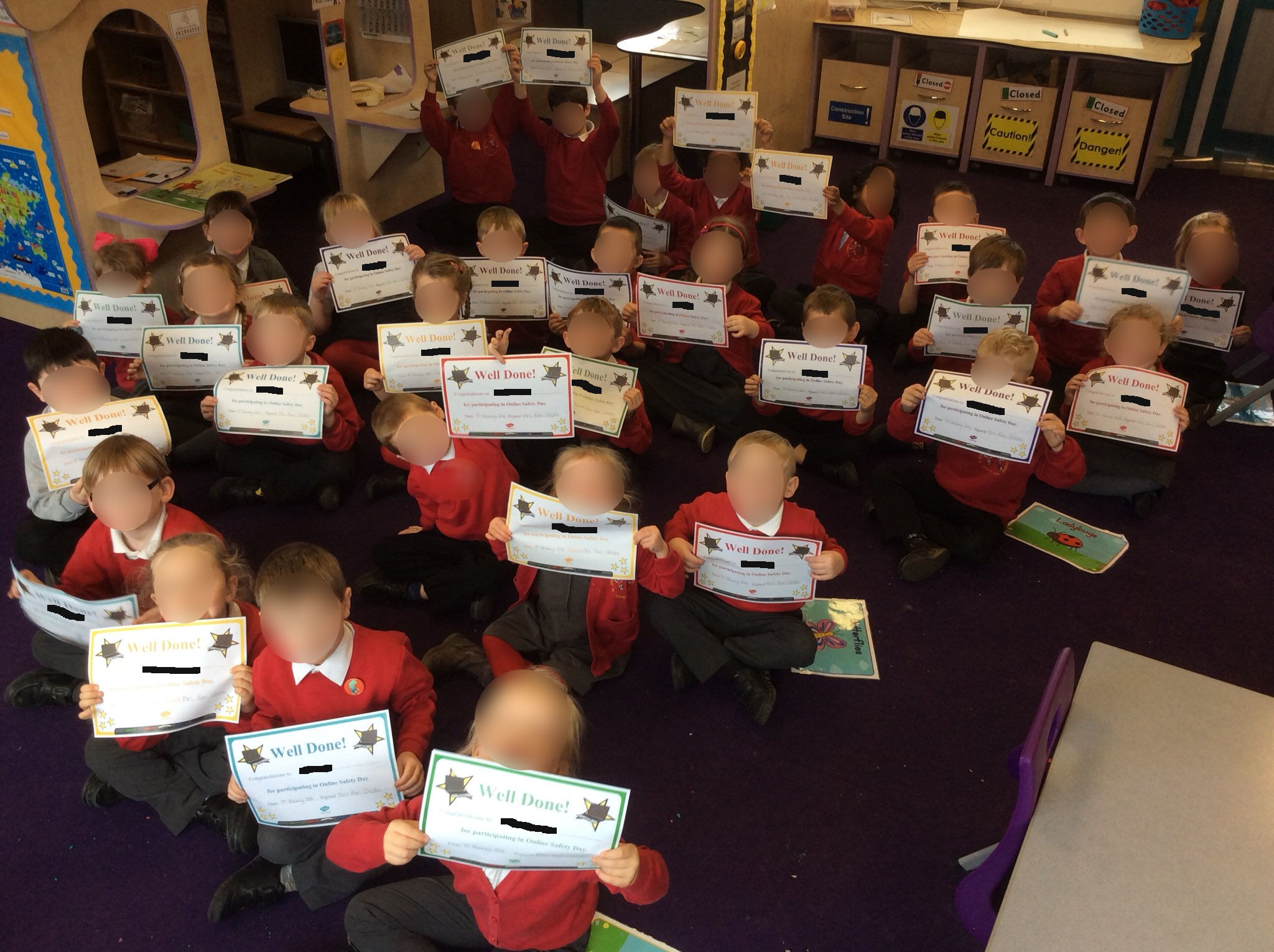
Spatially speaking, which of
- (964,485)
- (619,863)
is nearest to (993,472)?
(964,485)

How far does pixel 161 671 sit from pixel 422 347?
1499mm

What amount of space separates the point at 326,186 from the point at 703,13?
109 inches

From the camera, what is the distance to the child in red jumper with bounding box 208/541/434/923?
2.20 meters

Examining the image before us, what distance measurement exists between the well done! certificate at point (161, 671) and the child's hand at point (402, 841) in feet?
2.13

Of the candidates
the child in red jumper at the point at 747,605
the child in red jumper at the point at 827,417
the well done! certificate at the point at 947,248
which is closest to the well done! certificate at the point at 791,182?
the well done! certificate at the point at 947,248

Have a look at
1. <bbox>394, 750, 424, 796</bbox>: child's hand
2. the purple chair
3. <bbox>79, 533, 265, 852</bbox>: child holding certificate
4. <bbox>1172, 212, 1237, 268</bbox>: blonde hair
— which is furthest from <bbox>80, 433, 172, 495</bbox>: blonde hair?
<bbox>1172, 212, 1237, 268</bbox>: blonde hair

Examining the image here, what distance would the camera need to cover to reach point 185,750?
8.32 feet

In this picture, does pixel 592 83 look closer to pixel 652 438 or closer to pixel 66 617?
pixel 652 438

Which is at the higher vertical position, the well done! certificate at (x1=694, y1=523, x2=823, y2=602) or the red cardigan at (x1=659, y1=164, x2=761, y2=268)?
the red cardigan at (x1=659, y1=164, x2=761, y2=268)

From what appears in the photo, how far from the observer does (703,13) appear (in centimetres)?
671

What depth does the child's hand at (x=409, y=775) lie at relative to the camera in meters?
2.08

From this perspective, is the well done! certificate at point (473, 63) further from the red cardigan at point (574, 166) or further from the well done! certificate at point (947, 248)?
the well done! certificate at point (947, 248)

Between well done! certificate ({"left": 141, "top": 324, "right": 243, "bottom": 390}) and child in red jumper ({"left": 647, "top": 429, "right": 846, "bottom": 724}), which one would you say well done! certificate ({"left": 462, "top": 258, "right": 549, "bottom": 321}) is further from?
child in red jumper ({"left": 647, "top": 429, "right": 846, "bottom": 724})

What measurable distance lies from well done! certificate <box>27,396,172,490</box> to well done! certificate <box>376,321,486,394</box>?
73 cm
